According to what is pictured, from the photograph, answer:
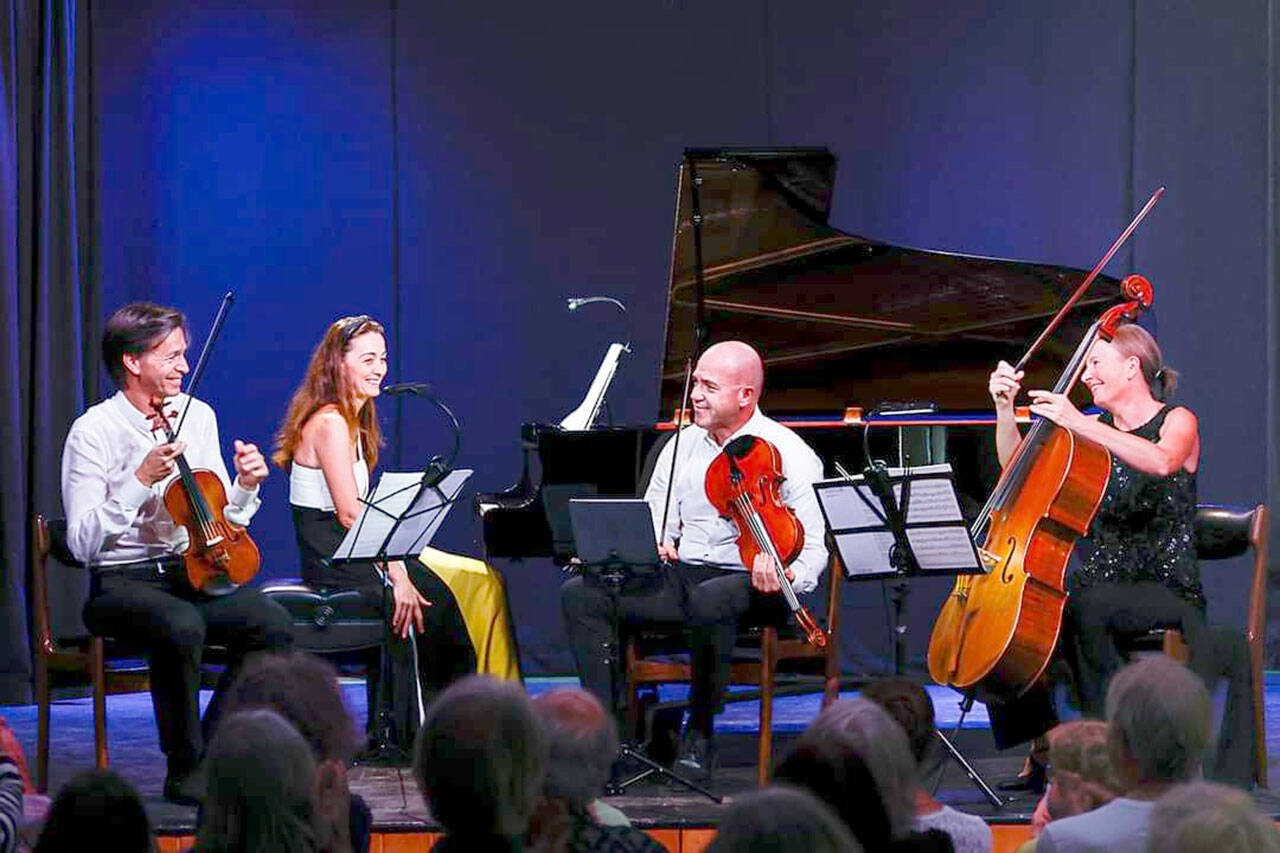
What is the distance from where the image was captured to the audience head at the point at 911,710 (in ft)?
9.23

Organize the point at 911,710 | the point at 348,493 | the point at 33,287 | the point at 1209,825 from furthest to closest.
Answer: the point at 33,287 < the point at 348,493 < the point at 911,710 < the point at 1209,825

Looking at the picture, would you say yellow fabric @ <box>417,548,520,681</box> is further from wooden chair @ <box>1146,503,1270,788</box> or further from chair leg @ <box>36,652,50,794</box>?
wooden chair @ <box>1146,503,1270,788</box>

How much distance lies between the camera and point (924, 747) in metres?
2.84

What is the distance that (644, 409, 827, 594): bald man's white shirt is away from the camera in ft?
16.9

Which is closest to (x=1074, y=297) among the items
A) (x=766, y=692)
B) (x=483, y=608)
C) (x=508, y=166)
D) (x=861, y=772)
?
(x=766, y=692)

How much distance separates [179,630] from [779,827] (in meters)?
3.18

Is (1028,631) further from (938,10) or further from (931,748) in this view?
(938,10)

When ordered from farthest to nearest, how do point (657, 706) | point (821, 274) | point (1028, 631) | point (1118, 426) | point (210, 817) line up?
point (821, 274) → point (657, 706) → point (1118, 426) → point (1028, 631) → point (210, 817)

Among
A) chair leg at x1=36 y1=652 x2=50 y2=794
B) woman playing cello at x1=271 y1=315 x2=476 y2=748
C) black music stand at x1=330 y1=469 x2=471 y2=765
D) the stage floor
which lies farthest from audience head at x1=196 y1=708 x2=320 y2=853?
woman playing cello at x1=271 y1=315 x2=476 y2=748

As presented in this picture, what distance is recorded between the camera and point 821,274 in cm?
619

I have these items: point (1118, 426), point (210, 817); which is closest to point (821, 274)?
point (1118, 426)

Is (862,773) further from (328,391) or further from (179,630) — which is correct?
(328,391)

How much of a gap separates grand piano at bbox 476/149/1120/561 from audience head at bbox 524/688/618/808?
2.81m

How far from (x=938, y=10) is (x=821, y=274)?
77.7 inches
